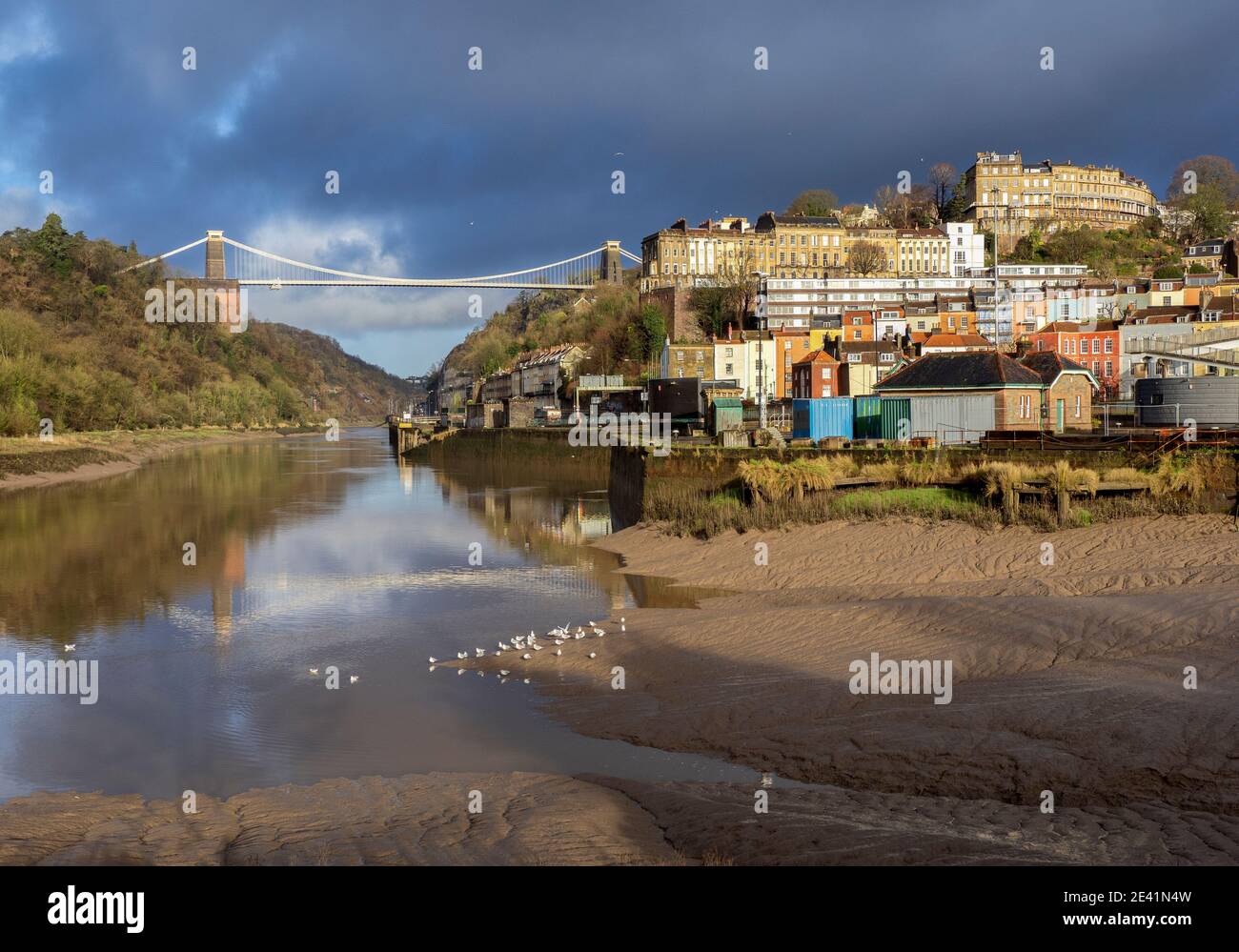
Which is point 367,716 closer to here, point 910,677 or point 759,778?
point 759,778

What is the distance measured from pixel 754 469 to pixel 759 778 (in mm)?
13454

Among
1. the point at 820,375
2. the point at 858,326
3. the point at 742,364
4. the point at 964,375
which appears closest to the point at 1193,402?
the point at 964,375

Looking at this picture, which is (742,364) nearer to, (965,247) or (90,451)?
(90,451)

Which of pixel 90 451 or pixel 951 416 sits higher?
pixel 951 416

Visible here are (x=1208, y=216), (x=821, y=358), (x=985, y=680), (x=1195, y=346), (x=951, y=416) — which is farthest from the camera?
(x=1208, y=216)

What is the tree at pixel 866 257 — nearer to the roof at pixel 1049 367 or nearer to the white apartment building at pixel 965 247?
the white apartment building at pixel 965 247

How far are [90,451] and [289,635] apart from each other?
47134 millimetres

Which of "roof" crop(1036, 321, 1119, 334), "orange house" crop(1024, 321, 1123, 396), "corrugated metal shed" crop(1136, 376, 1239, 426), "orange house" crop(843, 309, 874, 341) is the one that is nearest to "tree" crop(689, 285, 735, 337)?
"orange house" crop(843, 309, 874, 341)

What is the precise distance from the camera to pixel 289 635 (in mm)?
14555

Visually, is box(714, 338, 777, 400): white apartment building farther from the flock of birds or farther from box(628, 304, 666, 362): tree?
the flock of birds

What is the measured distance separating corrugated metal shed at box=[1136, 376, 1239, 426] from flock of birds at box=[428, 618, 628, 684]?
60.9ft

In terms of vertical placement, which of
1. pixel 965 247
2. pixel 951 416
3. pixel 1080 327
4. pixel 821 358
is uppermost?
pixel 965 247

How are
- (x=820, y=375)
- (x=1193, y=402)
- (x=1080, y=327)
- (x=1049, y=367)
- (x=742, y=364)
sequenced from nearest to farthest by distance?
(x=1193, y=402)
(x=1049, y=367)
(x=820, y=375)
(x=1080, y=327)
(x=742, y=364)
